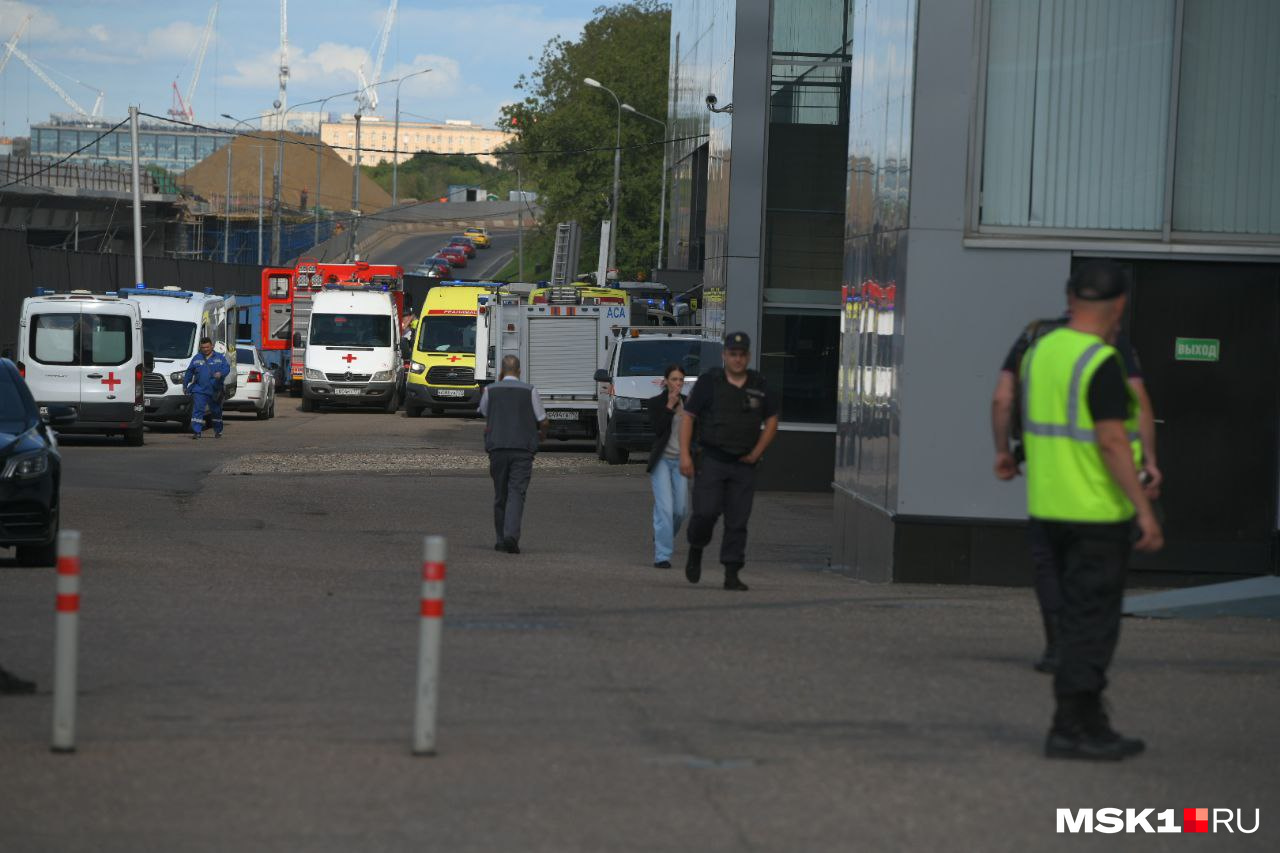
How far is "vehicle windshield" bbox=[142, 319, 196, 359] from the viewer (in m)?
37.7

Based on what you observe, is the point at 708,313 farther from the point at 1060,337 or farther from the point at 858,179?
the point at 1060,337

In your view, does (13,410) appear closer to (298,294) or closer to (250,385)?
(250,385)

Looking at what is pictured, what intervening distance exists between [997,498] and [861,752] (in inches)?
273

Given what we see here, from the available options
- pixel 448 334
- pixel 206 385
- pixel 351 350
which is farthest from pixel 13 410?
pixel 351 350

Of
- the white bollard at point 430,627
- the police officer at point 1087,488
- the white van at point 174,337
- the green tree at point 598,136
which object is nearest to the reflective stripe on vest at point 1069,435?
the police officer at point 1087,488

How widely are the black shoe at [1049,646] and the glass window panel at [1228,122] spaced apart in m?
5.73

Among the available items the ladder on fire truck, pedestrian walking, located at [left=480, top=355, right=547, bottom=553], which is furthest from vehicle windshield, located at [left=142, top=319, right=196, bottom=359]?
pedestrian walking, located at [left=480, top=355, right=547, bottom=553]

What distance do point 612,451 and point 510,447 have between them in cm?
1427

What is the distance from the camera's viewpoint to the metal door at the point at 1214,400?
14.2 m

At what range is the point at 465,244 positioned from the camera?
125938 mm

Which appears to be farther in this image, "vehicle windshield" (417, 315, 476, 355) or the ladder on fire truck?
the ladder on fire truck

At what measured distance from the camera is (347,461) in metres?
29.6

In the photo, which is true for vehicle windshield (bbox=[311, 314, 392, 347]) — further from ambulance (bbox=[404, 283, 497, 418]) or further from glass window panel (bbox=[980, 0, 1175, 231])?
glass window panel (bbox=[980, 0, 1175, 231])

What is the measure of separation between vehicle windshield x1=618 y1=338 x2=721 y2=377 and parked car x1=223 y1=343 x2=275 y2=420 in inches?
486
